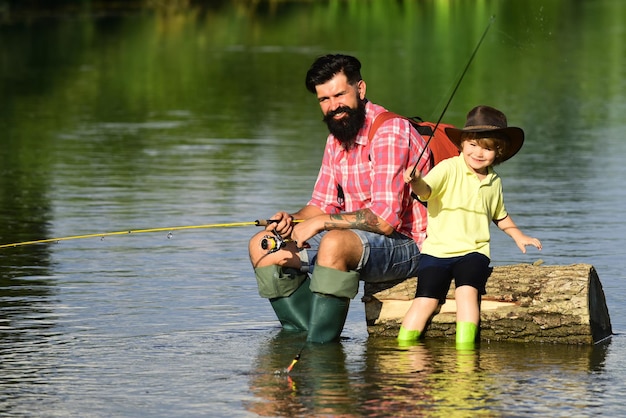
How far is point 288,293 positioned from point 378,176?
2.65 feet

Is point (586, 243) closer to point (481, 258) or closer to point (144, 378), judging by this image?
point (481, 258)

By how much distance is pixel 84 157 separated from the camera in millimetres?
16344

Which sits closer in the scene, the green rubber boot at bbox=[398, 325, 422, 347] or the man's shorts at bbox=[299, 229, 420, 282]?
the man's shorts at bbox=[299, 229, 420, 282]

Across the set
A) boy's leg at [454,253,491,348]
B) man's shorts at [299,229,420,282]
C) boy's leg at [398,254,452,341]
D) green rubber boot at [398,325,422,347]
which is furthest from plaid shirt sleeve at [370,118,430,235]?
green rubber boot at [398,325,422,347]

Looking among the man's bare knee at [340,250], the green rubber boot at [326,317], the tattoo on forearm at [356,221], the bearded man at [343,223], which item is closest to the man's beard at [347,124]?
the bearded man at [343,223]

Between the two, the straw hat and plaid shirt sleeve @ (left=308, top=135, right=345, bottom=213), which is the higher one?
the straw hat

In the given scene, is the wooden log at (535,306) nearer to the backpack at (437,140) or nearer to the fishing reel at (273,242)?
the fishing reel at (273,242)

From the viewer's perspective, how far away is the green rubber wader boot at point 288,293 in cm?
781

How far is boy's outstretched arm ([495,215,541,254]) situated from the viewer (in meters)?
7.40

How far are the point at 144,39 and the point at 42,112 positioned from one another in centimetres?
1715

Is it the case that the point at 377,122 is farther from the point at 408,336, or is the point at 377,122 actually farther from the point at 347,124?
the point at 408,336

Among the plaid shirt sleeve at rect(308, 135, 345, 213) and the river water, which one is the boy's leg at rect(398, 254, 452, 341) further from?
the plaid shirt sleeve at rect(308, 135, 345, 213)

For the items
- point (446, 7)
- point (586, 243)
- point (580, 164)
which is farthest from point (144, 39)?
point (586, 243)

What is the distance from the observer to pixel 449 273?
7488mm
